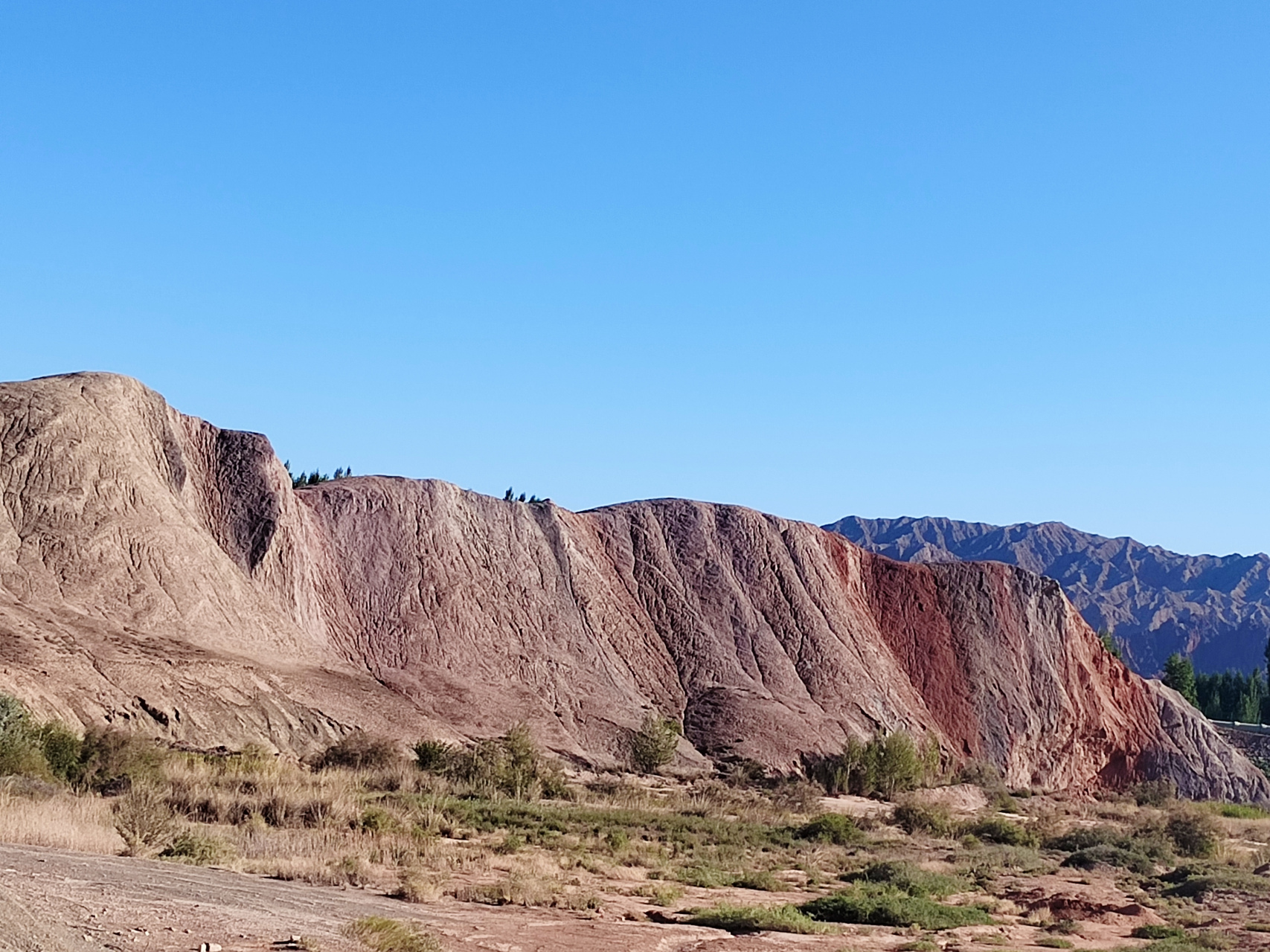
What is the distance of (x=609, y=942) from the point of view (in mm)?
16031

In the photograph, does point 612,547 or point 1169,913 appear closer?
point 1169,913

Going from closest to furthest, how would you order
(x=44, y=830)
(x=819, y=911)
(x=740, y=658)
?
1. (x=44, y=830)
2. (x=819, y=911)
3. (x=740, y=658)

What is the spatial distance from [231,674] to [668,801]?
13.7 m

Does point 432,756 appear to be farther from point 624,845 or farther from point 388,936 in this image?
point 388,936

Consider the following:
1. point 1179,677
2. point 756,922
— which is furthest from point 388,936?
point 1179,677

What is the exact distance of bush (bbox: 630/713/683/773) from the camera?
47219 millimetres

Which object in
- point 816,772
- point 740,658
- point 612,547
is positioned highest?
point 612,547

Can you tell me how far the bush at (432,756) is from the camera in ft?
125

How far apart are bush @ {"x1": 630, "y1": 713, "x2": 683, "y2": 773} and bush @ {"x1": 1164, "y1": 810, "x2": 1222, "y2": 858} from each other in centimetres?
1665

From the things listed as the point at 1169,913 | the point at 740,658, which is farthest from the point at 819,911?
the point at 740,658

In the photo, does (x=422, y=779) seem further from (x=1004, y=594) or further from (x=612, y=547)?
(x=1004, y=594)

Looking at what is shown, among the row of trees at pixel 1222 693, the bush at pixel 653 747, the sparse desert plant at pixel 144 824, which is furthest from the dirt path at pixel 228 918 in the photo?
the row of trees at pixel 1222 693

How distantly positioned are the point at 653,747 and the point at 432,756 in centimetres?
1087

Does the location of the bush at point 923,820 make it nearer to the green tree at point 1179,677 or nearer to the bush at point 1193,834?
the bush at point 1193,834
